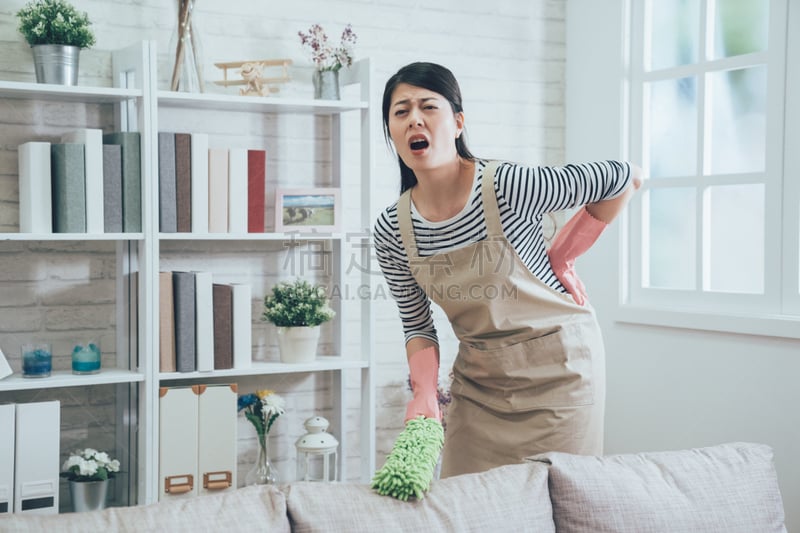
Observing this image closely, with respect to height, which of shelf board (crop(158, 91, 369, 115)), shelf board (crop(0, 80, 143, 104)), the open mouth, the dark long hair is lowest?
the open mouth

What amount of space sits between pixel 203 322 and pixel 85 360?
1.20 feet

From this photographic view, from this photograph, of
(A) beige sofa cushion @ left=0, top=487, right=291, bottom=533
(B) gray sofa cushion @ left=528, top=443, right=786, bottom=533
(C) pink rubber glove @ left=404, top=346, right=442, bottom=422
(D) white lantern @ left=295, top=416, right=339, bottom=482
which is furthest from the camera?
(D) white lantern @ left=295, top=416, right=339, bottom=482

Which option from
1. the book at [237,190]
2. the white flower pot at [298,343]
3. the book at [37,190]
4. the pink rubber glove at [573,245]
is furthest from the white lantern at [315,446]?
A: the pink rubber glove at [573,245]

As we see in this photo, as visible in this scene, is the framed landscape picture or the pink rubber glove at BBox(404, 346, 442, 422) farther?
the framed landscape picture

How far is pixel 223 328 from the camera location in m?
2.76

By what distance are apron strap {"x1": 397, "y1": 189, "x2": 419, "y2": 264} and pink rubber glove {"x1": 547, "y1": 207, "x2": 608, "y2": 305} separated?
0.33 meters

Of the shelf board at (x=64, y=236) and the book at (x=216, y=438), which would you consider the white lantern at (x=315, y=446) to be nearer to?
the book at (x=216, y=438)

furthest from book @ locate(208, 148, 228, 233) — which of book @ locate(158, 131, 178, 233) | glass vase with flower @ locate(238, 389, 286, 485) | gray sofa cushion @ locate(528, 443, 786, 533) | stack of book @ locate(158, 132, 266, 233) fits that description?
gray sofa cushion @ locate(528, 443, 786, 533)

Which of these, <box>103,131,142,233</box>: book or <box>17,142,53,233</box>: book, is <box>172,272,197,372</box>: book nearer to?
<box>103,131,142,233</box>: book

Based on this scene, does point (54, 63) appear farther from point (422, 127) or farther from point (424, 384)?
point (424, 384)

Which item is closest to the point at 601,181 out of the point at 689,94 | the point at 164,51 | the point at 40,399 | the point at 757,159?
the point at 757,159

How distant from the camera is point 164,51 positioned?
9.61ft

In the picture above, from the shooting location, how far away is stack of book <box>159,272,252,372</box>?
2.68 meters

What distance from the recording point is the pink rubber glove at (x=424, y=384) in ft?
5.93
